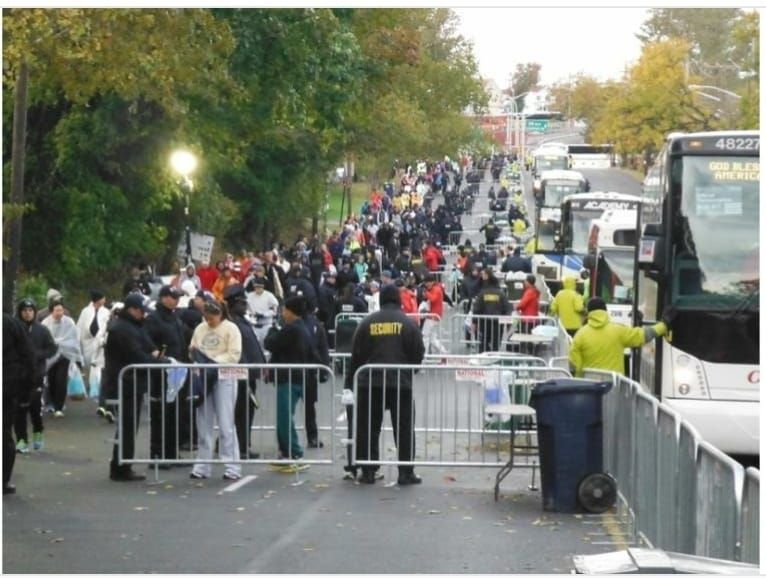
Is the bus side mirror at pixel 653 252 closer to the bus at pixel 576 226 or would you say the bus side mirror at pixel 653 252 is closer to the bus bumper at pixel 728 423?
the bus bumper at pixel 728 423

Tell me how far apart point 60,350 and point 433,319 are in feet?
31.5

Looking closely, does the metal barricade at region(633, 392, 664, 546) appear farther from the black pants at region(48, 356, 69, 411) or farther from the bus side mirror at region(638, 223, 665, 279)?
the black pants at region(48, 356, 69, 411)

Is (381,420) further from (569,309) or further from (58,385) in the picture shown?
(569,309)

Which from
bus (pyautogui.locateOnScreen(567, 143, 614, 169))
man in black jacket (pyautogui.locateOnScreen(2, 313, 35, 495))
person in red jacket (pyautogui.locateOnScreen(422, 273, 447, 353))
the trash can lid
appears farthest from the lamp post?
bus (pyautogui.locateOnScreen(567, 143, 614, 169))

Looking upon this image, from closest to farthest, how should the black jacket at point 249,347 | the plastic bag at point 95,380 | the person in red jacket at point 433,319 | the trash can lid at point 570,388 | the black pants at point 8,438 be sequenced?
the trash can lid at point 570,388 < the black pants at point 8,438 < the black jacket at point 249,347 < the plastic bag at point 95,380 < the person in red jacket at point 433,319

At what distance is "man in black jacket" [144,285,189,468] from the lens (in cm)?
1568

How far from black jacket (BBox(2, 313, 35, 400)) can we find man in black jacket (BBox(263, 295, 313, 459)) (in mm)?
2528

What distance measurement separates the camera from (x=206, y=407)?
1565cm

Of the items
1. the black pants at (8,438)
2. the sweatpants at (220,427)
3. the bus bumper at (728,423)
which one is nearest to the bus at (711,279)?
the bus bumper at (728,423)

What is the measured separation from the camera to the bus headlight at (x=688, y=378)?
661 inches

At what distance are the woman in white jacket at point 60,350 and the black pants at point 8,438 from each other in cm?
588

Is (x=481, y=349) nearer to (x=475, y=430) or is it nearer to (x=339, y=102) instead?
(x=339, y=102)

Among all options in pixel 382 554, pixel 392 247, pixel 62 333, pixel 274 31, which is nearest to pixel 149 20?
pixel 62 333

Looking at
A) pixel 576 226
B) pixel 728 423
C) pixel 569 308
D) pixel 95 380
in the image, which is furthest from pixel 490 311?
pixel 576 226
